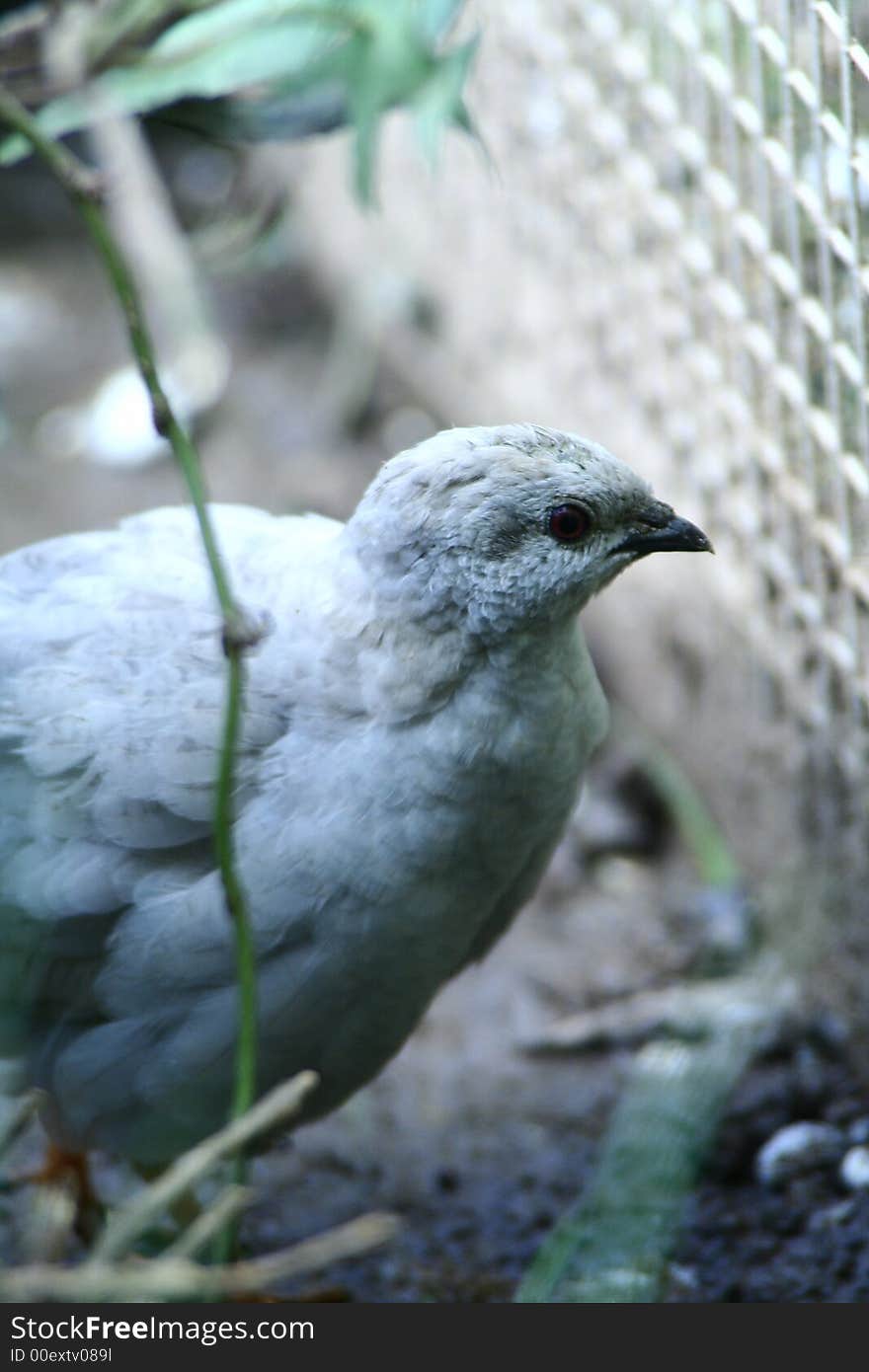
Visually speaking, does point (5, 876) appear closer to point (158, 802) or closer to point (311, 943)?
point (158, 802)

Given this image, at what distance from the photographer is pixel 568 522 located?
251cm

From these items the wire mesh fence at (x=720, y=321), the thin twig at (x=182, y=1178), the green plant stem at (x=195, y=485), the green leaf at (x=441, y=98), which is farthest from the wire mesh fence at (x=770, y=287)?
the thin twig at (x=182, y=1178)

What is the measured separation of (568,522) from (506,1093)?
174 centimetres

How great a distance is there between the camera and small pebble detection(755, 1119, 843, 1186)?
3.17 m

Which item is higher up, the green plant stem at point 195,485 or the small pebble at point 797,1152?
the green plant stem at point 195,485

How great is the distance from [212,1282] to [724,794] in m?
2.83

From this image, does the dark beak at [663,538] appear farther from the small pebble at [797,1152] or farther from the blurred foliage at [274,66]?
the small pebble at [797,1152]

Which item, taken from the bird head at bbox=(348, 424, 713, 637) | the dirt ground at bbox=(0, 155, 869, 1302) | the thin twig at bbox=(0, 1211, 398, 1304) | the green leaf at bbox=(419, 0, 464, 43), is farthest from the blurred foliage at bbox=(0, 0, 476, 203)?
the dirt ground at bbox=(0, 155, 869, 1302)

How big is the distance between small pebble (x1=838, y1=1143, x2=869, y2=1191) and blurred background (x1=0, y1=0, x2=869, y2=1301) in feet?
0.06

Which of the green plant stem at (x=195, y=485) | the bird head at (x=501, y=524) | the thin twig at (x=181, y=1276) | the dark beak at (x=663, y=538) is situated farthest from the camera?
the dark beak at (x=663, y=538)

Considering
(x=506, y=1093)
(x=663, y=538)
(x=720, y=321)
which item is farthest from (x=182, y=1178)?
(x=720, y=321)

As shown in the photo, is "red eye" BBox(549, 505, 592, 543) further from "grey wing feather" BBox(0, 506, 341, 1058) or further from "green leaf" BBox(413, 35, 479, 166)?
"green leaf" BBox(413, 35, 479, 166)

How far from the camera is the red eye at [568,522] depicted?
2500 mm

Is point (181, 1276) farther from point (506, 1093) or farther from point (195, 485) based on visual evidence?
point (506, 1093)
